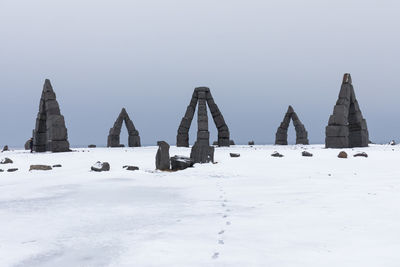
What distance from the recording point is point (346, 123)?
65.5 ft

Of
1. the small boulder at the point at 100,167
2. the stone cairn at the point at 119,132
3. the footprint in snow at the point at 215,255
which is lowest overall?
the footprint in snow at the point at 215,255

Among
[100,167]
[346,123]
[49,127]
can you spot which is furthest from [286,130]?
[100,167]

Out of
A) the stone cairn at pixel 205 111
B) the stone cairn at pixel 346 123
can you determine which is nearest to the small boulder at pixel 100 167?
the stone cairn at pixel 346 123

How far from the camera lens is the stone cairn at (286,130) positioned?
30.3m

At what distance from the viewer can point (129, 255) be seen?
2771 millimetres

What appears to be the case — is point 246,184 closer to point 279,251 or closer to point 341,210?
point 341,210

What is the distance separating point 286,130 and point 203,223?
27940 mm

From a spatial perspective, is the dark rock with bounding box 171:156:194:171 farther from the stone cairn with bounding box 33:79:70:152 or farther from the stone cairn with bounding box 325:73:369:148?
the stone cairn with bounding box 325:73:369:148

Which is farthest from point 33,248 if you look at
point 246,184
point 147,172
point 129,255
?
point 147,172

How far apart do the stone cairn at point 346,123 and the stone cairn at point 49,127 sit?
556 inches

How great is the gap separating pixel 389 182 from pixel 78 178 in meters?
6.19

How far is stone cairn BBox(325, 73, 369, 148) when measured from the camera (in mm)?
19500

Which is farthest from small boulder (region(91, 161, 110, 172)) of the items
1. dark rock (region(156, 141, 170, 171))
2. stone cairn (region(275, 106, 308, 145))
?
stone cairn (region(275, 106, 308, 145))

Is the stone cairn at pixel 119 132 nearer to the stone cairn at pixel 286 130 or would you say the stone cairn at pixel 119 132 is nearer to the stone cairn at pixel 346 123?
the stone cairn at pixel 286 130
